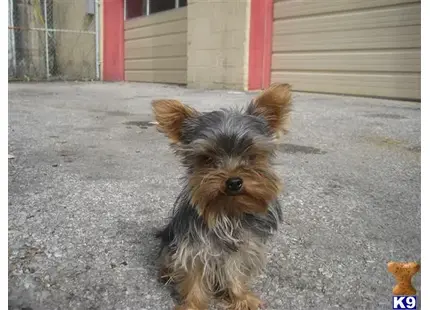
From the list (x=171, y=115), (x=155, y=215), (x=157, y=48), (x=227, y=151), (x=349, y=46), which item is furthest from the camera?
(x=157, y=48)

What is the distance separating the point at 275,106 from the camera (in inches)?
103

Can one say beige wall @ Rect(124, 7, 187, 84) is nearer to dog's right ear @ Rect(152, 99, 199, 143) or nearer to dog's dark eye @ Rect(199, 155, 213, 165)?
dog's right ear @ Rect(152, 99, 199, 143)

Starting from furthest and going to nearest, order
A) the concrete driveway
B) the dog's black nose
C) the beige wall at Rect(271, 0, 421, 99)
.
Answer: the beige wall at Rect(271, 0, 421, 99)
the concrete driveway
the dog's black nose

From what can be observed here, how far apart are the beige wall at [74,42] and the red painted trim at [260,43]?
406 inches

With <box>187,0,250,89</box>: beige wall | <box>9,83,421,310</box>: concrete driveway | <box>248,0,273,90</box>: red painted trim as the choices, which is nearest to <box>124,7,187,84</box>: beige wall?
<box>187,0,250,89</box>: beige wall

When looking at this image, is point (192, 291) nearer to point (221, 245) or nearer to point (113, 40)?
point (221, 245)

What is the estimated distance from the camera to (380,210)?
12.1 feet

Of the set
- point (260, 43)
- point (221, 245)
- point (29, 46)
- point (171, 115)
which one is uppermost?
point (29, 46)

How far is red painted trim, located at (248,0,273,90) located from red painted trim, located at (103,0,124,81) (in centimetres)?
860

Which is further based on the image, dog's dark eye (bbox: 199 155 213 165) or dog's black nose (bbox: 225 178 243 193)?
dog's dark eye (bbox: 199 155 213 165)

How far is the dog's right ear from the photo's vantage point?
98.5 inches

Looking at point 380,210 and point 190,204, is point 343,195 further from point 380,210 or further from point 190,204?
point 190,204

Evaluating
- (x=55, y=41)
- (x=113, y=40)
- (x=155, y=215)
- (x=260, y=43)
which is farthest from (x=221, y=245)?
(x=55, y=41)

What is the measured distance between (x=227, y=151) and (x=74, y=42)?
20.3 meters
